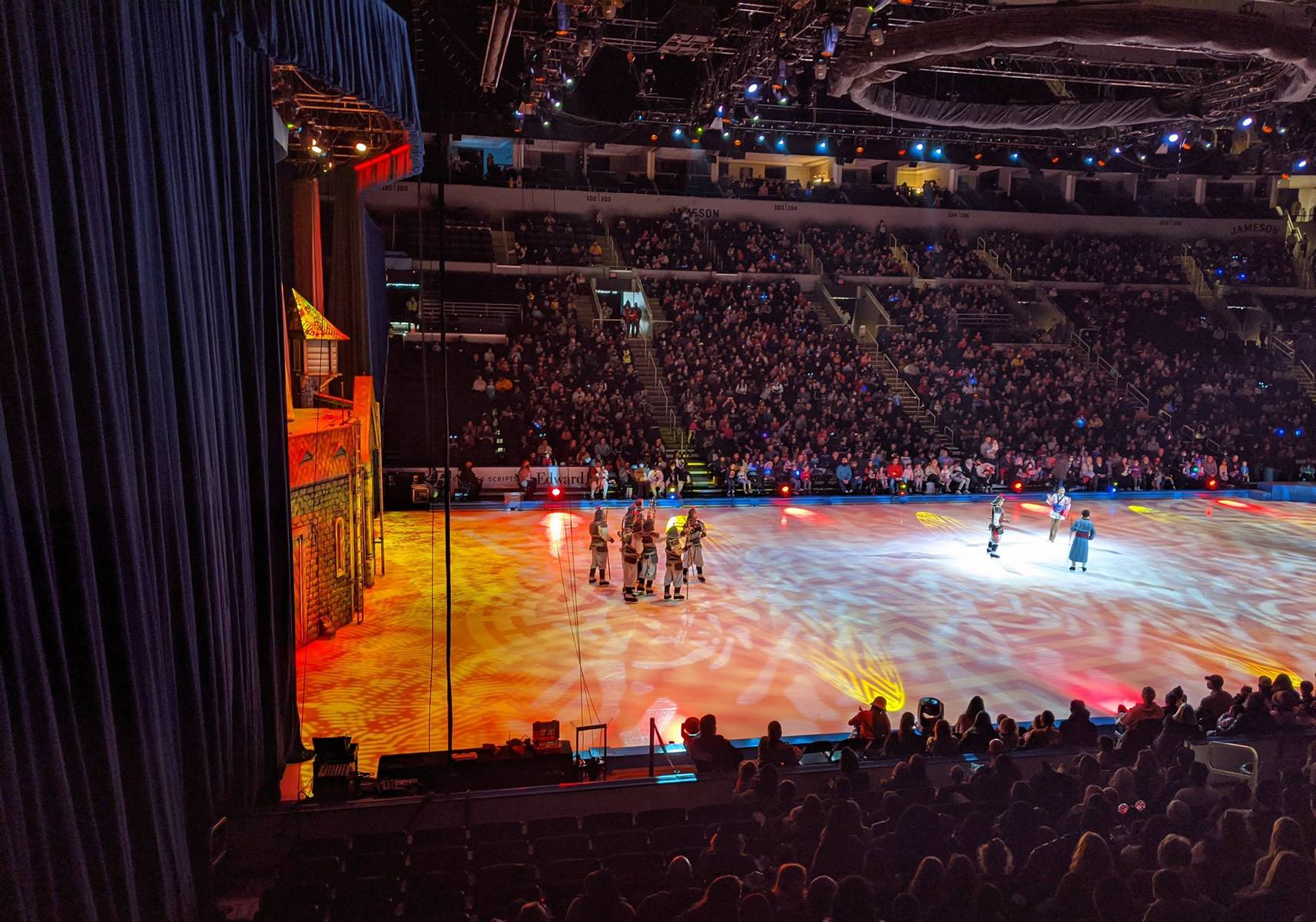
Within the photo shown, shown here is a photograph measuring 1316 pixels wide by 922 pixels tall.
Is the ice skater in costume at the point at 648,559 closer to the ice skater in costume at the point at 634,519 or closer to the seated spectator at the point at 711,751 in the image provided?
the ice skater in costume at the point at 634,519

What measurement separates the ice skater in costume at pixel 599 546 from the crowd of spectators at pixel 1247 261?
2969cm

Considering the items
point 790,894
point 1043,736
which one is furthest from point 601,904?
point 1043,736

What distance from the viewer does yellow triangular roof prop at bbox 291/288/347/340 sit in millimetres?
13289

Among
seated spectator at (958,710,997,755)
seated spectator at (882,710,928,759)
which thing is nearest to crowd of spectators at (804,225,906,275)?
seated spectator at (958,710,997,755)

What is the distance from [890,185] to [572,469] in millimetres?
19106

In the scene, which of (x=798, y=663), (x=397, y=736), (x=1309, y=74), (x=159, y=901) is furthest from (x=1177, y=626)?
(x=159, y=901)

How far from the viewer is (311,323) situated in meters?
13.5

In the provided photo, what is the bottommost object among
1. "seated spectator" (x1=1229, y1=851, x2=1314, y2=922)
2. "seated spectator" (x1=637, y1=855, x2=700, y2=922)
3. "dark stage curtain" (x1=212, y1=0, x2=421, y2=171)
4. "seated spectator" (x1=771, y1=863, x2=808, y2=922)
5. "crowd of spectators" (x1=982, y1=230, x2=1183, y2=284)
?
"seated spectator" (x1=637, y1=855, x2=700, y2=922)

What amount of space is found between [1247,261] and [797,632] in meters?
30.6

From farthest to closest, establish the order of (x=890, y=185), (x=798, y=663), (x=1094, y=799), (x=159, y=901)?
(x=890, y=185), (x=798, y=663), (x=1094, y=799), (x=159, y=901)

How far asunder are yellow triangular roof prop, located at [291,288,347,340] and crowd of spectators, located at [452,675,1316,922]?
893 cm

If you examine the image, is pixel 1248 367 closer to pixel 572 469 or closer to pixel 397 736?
pixel 572 469

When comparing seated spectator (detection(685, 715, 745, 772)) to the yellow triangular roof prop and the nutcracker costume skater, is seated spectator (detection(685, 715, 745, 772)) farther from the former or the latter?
the yellow triangular roof prop

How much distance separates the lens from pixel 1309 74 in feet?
38.7
